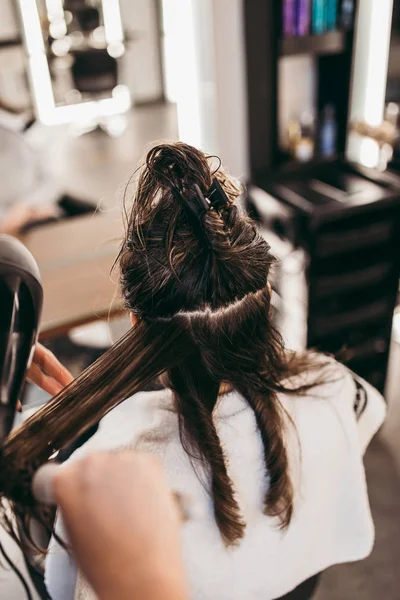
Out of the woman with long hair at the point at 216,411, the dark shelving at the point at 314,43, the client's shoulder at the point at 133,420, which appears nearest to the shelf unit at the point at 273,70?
the dark shelving at the point at 314,43

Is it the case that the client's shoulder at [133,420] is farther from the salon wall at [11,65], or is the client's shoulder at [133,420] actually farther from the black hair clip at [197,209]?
the salon wall at [11,65]

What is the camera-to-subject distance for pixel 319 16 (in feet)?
5.72

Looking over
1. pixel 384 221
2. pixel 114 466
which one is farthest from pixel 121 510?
pixel 384 221

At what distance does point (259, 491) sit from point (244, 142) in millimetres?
1350

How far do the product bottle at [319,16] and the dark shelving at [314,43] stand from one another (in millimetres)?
26

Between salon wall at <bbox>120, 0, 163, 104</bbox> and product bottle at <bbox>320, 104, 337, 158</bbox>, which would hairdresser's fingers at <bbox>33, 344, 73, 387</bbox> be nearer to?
salon wall at <bbox>120, 0, 163, 104</bbox>

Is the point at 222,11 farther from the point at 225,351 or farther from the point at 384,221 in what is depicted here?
the point at 225,351

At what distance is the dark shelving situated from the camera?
1715 mm

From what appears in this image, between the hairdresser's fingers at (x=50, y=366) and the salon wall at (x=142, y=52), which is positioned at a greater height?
the salon wall at (x=142, y=52)

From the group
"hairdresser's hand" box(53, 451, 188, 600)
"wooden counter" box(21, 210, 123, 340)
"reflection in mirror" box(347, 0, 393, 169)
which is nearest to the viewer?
"hairdresser's hand" box(53, 451, 188, 600)

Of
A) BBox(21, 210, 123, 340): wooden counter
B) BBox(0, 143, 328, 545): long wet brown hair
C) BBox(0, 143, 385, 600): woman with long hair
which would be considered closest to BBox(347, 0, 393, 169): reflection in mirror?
BBox(21, 210, 123, 340): wooden counter

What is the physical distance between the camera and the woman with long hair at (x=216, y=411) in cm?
58

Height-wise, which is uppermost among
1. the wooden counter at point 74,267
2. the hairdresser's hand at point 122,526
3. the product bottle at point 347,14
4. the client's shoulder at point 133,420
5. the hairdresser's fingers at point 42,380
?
the product bottle at point 347,14

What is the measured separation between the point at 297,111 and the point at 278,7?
418 millimetres
